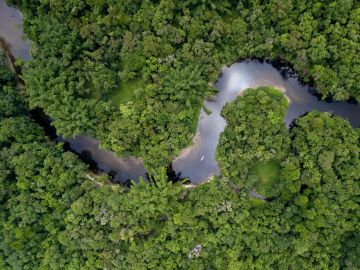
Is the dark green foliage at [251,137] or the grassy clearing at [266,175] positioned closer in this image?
the dark green foliage at [251,137]

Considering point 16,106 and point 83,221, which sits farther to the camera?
point 16,106

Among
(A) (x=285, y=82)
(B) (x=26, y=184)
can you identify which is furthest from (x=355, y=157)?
(B) (x=26, y=184)

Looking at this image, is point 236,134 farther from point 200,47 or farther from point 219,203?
point 200,47

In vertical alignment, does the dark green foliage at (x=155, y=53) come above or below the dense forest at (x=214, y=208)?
above

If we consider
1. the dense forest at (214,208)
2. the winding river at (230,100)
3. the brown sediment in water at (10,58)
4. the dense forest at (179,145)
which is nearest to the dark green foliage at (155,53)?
the dense forest at (179,145)

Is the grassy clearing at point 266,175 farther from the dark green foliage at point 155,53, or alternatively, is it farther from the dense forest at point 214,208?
the dark green foliage at point 155,53

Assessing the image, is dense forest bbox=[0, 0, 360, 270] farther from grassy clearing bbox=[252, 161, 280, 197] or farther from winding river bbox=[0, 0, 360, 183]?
winding river bbox=[0, 0, 360, 183]
